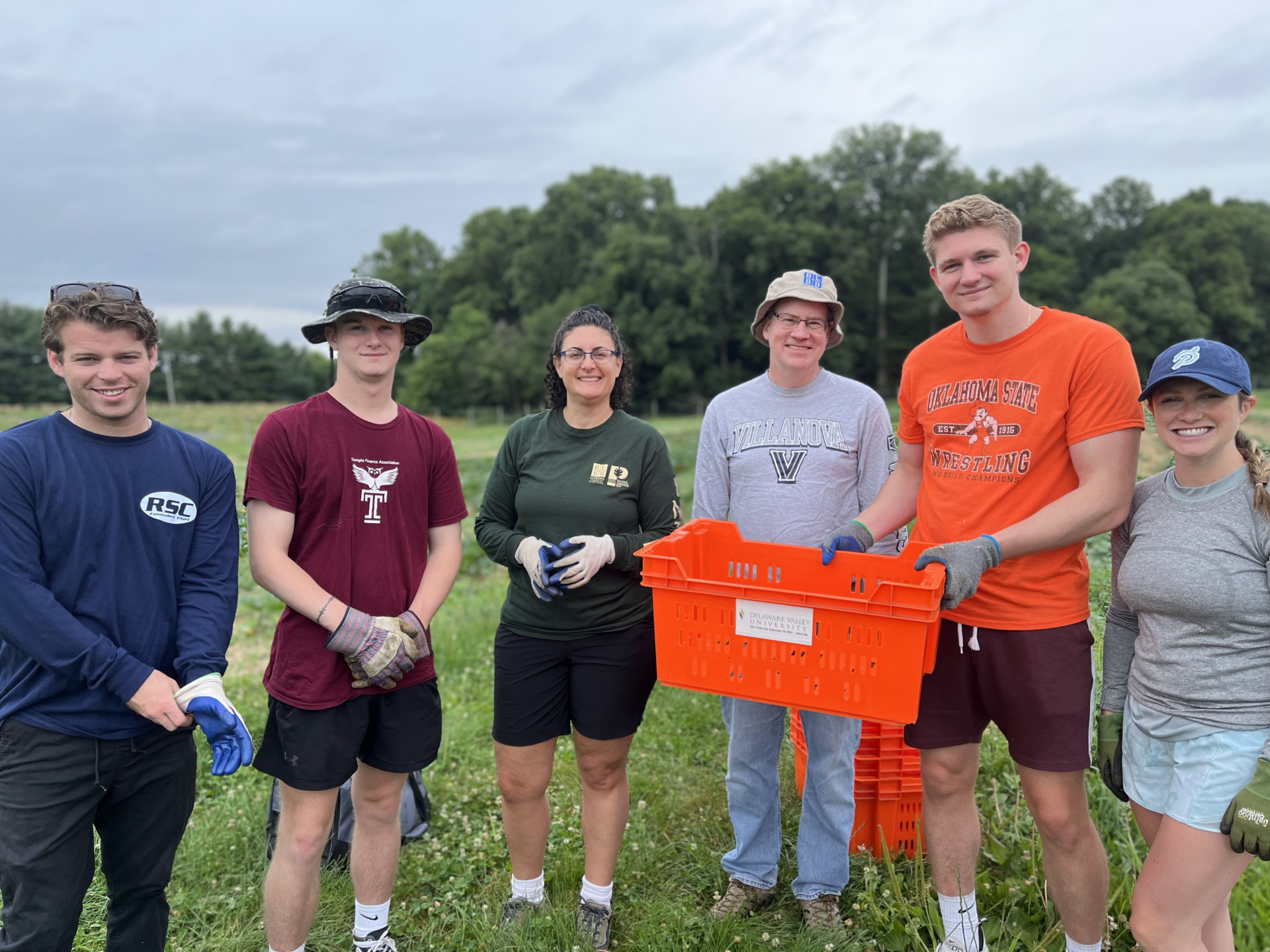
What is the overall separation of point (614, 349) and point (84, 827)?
7.06 feet

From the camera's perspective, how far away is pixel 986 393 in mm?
2588

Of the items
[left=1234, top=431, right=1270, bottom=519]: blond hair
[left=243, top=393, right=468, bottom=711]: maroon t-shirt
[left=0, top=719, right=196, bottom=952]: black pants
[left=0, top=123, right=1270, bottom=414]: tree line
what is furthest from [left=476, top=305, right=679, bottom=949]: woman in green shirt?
[left=0, top=123, right=1270, bottom=414]: tree line

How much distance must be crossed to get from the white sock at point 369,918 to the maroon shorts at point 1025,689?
1.97 meters

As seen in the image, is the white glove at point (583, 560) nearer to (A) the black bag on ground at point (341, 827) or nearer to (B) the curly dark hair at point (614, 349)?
(B) the curly dark hair at point (614, 349)

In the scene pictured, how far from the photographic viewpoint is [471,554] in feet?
34.2

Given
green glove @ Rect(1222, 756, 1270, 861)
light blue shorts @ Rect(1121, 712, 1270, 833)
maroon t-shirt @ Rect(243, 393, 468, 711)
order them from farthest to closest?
maroon t-shirt @ Rect(243, 393, 468, 711)
light blue shorts @ Rect(1121, 712, 1270, 833)
green glove @ Rect(1222, 756, 1270, 861)

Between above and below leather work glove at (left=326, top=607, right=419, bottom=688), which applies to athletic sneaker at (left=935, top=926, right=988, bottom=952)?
below

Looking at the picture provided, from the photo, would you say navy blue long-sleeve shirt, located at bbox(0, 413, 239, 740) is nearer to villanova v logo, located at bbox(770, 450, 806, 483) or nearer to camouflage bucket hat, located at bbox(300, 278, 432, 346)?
camouflage bucket hat, located at bbox(300, 278, 432, 346)

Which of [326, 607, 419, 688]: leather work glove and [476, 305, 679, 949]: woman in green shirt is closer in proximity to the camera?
[326, 607, 419, 688]: leather work glove

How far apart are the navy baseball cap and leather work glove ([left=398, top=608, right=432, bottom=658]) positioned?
2227mm

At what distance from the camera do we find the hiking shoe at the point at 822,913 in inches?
116

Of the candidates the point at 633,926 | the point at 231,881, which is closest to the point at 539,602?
the point at 633,926

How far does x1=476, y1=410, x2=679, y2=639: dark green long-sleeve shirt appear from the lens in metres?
2.94

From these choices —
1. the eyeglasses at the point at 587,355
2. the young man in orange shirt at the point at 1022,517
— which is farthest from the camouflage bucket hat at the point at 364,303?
the young man in orange shirt at the point at 1022,517
